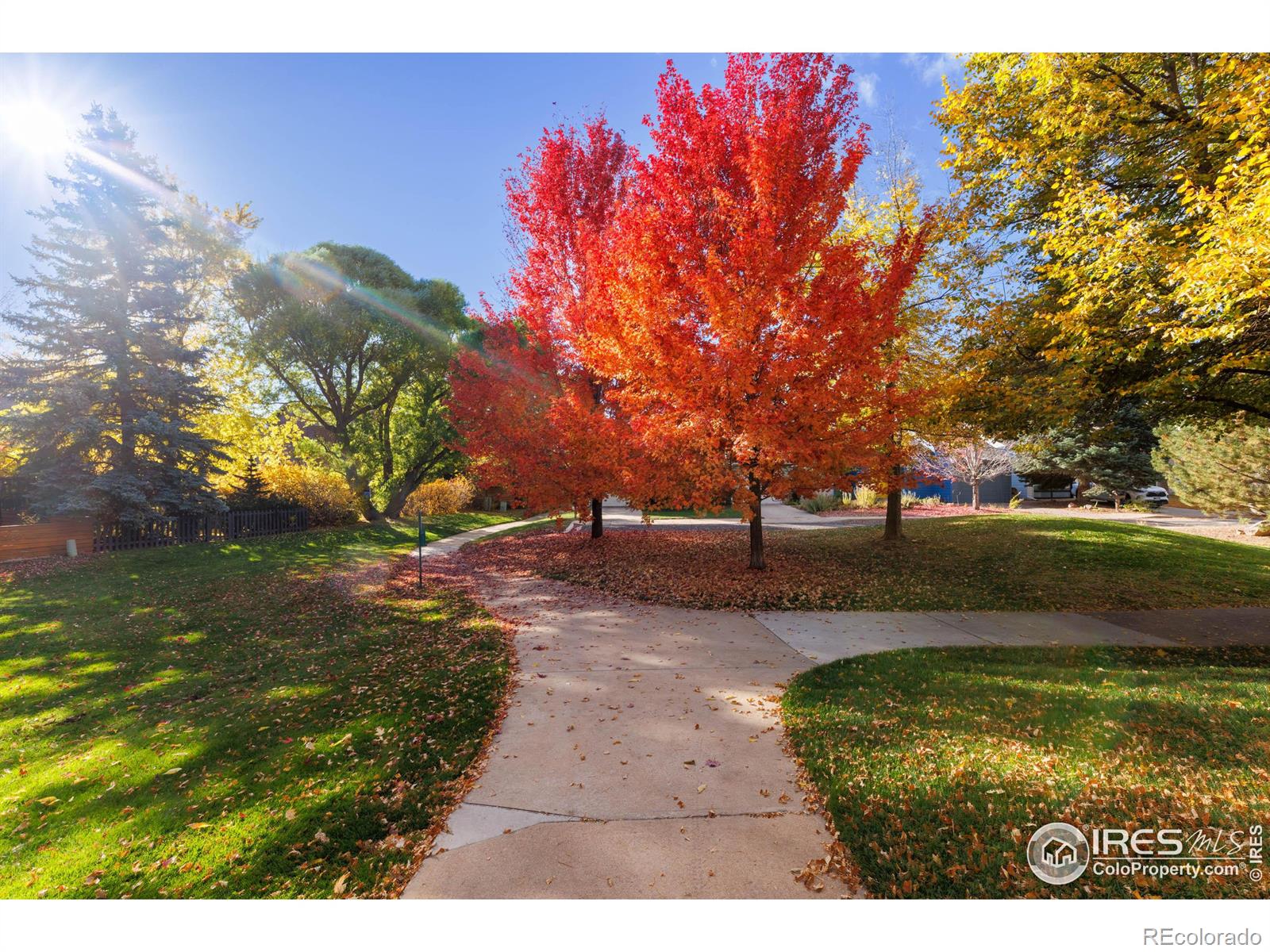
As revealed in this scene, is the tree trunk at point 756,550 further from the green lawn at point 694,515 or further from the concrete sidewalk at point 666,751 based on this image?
the green lawn at point 694,515

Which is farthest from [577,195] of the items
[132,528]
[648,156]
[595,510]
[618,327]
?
[132,528]

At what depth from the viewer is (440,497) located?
80.6 feet

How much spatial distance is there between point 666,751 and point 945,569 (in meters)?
8.40

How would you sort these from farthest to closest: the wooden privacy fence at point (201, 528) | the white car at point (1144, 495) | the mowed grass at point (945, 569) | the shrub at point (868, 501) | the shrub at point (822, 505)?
the white car at point (1144, 495)
the shrub at point (868, 501)
the shrub at point (822, 505)
the wooden privacy fence at point (201, 528)
the mowed grass at point (945, 569)

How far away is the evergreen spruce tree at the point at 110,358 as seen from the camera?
36.9 feet

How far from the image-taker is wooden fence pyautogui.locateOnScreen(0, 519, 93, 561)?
1021 cm

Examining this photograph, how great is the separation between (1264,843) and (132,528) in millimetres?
18734

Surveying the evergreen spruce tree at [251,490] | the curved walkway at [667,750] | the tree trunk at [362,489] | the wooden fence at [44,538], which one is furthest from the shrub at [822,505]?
the wooden fence at [44,538]

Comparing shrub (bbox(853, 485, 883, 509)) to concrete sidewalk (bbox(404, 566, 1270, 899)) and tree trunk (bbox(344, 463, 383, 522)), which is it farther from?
tree trunk (bbox(344, 463, 383, 522))

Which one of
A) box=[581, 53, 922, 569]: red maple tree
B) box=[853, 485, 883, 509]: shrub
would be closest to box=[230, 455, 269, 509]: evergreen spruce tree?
box=[581, 53, 922, 569]: red maple tree

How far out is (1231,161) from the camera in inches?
204

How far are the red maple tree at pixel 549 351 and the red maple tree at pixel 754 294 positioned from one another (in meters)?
2.83

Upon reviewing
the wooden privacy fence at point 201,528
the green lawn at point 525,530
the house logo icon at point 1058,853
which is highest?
the wooden privacy fence at point 201,528

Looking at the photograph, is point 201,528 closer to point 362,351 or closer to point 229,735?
point 362,351
